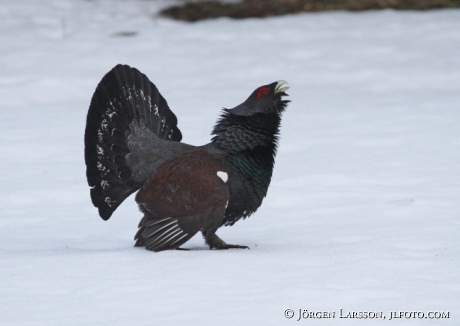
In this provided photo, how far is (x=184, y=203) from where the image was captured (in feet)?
16.1

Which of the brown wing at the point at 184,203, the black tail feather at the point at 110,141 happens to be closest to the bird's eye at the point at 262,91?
the brown wing at the point at 184,203

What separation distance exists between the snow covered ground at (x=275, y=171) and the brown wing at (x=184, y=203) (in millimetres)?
176

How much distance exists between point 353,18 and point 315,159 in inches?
273

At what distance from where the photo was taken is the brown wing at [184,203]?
16.0 feet

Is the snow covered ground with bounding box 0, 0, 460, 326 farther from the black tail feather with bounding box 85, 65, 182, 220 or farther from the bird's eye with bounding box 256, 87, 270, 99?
the bird's eye with bounding box 256, 87, 270, 99

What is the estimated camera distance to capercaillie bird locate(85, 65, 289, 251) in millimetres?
4918

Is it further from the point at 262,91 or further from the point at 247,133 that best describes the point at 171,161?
the point at 262,91

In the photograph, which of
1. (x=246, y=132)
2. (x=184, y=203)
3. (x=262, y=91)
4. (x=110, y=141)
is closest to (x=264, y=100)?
(x=262, y=91)

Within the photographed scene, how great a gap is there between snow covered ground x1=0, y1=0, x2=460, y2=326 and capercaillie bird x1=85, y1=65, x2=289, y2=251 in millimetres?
259

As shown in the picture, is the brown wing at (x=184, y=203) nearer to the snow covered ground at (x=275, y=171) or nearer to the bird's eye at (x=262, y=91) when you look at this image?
the snow covered ground at (x=275, y=171)

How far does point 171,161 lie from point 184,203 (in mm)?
403

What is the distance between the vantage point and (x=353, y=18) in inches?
554

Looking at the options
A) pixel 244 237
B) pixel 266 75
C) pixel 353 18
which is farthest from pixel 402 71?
pixel 244 237

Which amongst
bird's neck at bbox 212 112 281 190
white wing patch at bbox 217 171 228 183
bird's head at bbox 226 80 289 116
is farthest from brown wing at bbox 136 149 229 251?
bird's head at bbox 226 80 289 116
